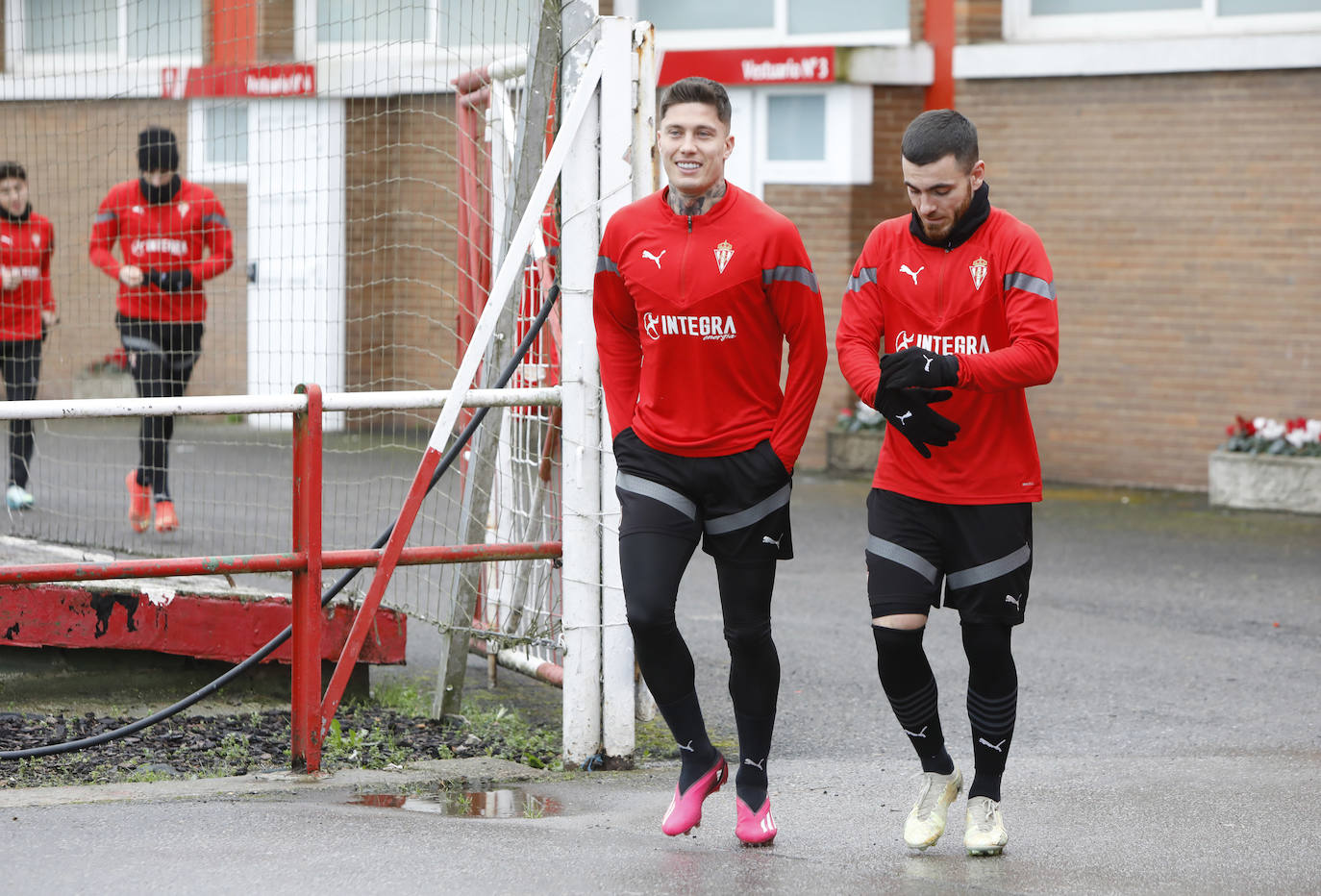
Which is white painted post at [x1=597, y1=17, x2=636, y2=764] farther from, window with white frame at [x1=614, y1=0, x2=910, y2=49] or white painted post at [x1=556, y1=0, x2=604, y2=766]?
window with white frame at [x1=614, y1=0, x2=910, y2=49]

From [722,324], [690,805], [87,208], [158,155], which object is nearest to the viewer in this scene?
[722,324]

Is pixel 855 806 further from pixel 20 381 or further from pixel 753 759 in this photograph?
pixel 20 381

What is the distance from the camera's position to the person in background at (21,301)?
33.3 ft

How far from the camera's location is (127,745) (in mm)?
6227

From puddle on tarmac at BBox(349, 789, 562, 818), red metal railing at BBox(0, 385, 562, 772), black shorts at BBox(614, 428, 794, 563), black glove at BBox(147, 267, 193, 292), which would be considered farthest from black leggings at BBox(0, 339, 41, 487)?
black shorts at BBox(614, 428, 794, 563)

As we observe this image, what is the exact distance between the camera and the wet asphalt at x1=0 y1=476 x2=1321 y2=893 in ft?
14.8

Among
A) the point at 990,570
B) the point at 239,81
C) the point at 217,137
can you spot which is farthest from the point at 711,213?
the point at 239,81

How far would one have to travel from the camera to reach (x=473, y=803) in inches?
213

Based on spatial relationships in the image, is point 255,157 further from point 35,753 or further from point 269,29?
point 35,753

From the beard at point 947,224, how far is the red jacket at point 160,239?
6.22 m

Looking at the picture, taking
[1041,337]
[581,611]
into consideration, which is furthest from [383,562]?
[1041,337]

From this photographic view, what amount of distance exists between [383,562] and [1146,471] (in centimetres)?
920

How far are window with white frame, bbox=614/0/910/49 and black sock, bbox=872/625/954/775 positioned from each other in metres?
10.2

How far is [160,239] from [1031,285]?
6.83m
